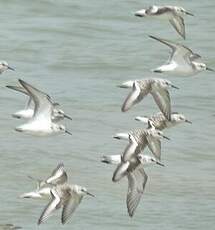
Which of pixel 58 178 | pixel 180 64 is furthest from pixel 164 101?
pixel 58 178

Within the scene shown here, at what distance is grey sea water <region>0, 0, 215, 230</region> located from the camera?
1478cm

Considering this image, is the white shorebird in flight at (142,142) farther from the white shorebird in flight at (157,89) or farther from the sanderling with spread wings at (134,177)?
the white shorebird in flight at (157,89)

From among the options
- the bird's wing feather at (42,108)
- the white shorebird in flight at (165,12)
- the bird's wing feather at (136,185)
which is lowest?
the bird's wing feather at (136,185)

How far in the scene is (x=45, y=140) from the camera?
1748 centimetres

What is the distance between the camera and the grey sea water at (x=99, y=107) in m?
14.8

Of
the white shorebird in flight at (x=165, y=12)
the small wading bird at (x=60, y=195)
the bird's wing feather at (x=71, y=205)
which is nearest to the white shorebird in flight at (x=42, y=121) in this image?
the small wading bird at (x=60, y=195)

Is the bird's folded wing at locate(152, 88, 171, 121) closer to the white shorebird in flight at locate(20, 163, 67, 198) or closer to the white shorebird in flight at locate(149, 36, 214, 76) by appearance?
the white shorebird in flight at locate(149, 36, 214, 76)

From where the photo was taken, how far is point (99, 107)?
60.8ft

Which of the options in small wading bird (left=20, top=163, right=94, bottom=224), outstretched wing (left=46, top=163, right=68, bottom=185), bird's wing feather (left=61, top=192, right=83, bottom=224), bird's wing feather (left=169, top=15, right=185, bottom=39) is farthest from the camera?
bird's wing feather (left=169, top=15, right=185, bottom=39)

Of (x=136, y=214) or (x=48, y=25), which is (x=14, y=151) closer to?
(x=136, y=214)

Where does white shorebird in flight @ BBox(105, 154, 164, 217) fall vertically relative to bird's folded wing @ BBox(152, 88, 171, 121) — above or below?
below

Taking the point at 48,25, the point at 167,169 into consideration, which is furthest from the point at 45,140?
the point at 48,25

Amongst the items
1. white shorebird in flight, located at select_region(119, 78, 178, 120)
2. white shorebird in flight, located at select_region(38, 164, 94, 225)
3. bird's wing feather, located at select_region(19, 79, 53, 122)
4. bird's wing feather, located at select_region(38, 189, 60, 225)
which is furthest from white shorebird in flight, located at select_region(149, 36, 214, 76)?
bird's wing feather, located at select_region(38, 189, 60, 225)

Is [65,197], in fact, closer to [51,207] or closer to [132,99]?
[51,207]
